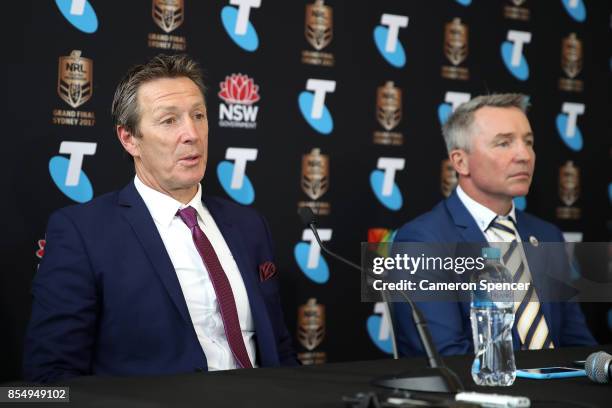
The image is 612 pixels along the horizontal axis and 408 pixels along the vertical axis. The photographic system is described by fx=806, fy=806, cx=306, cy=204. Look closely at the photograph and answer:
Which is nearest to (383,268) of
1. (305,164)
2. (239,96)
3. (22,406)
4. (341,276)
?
(341,276)

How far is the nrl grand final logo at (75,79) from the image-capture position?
120 inches

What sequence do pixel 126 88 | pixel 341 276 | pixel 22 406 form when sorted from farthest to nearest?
pixel 341 276, pixel 126 88, pixel 22 406

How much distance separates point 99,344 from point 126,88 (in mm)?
→ 899

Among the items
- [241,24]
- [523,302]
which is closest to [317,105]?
[241,24]

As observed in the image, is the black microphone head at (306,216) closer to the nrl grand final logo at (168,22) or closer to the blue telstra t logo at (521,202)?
the nrl grand final logo at (168,22)

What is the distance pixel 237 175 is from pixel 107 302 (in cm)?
97

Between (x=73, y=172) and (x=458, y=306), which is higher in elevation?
(x=73, y=172)

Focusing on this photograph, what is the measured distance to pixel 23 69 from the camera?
9.77 feet

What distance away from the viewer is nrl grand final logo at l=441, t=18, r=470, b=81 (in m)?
3.93

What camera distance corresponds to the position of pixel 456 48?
396 centimetres

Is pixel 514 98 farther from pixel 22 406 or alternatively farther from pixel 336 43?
pixel 22 406

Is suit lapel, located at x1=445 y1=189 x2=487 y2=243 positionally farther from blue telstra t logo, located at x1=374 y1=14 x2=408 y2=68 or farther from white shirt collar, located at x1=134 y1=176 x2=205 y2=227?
white shirt collar, located at x1=134 y1=176 x2=205 y2=227

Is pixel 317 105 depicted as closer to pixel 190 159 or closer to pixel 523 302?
pixel 190 159

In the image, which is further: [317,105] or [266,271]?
[317,105]
